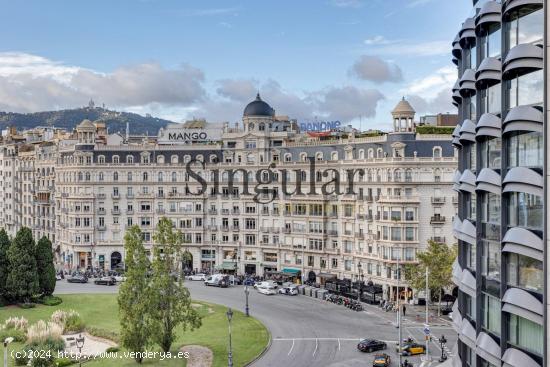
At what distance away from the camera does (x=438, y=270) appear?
86938 millimetres

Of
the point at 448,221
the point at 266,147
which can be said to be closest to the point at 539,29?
the point at 448,221

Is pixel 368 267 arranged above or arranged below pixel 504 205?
below

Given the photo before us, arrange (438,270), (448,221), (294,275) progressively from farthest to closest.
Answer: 1. (294,275)
2. (448,221)
3. (438,270)

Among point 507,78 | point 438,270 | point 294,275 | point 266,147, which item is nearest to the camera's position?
point 507,78

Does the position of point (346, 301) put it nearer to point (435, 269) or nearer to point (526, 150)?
point (435, 269)

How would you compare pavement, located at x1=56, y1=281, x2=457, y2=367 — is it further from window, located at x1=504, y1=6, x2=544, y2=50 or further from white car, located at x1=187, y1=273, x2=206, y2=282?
window, located at x1=504, y1=6, x2=544, y2=50

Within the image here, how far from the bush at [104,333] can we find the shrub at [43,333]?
4177 millimetres

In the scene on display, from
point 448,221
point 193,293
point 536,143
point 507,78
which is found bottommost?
point 193,293

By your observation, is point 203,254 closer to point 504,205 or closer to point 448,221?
point 448,221

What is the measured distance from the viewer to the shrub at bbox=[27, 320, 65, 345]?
68.5 metres

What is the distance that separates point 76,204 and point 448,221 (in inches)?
2762

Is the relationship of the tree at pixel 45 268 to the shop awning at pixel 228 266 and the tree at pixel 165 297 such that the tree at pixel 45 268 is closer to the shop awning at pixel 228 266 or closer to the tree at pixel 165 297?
the tree at pixel 165 297

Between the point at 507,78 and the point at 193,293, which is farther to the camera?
the point at 193,293

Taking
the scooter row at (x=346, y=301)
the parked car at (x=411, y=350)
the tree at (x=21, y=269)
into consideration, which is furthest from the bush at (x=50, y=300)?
the parked car at (x=411, y=350)
